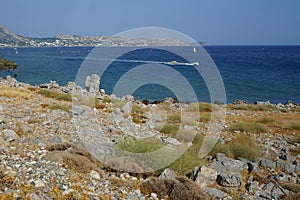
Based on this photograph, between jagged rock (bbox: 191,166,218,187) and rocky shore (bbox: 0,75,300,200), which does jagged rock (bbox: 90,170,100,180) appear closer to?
rocky shore (bbox: 0,75,300,200)

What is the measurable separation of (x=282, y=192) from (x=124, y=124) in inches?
345

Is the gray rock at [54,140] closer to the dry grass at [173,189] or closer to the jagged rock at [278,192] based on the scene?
the dry grass at [173,189]

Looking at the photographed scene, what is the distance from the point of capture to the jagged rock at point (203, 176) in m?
7.75

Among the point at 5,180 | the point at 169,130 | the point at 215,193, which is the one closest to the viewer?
the point at 5,180

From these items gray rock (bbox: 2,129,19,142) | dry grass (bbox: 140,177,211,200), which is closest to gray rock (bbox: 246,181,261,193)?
dry grass (bbox: 140,177,211,200)

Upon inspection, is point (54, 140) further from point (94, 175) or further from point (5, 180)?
point (5, 180)

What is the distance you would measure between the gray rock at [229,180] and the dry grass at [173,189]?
5.00 ft

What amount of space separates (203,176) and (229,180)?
0.74 meters

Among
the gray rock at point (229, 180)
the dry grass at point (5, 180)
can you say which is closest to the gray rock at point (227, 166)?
the gray rock at point (229, 180)

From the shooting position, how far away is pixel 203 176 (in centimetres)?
786

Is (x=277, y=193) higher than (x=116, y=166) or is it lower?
lower

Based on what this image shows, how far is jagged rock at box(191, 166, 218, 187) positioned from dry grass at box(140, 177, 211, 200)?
1.02m

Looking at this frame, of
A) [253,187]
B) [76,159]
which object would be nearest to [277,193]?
[253,187]

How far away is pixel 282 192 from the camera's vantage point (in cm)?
780
